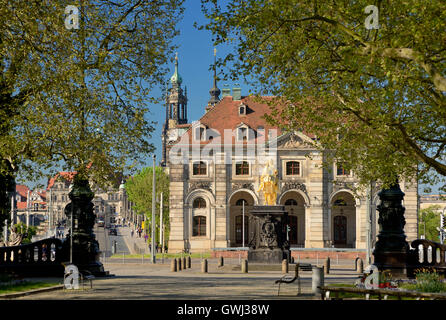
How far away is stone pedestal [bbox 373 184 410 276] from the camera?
82.3ft

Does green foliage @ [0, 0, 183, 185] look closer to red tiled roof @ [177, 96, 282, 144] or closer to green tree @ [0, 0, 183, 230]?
green tree @ [0, 0, 183, 230]

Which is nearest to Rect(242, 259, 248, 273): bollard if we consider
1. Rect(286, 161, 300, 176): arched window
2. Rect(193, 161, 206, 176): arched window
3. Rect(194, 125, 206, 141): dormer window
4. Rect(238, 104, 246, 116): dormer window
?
Rect(286, 161, 300, 176): arched window

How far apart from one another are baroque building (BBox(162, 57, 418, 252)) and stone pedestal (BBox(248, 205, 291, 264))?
2925 cm

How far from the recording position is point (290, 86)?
23.2 metres

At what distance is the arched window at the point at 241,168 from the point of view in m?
68.6

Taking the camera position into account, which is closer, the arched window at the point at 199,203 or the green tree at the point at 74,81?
the green tree at the point at 74,81

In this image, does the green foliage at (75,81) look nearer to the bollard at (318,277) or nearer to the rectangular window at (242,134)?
the bollard at (318,277)

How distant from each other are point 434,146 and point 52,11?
46.7 ft

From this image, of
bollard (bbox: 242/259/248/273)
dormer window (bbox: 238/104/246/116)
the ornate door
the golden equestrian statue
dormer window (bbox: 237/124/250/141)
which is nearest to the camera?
bollard (bbox: 242/259/248/273)

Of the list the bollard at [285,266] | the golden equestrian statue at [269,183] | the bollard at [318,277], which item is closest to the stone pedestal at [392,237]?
the bollard at [318,277]

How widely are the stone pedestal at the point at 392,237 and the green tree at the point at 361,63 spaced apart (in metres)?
1.02

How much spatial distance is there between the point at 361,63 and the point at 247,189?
49.2 metres
